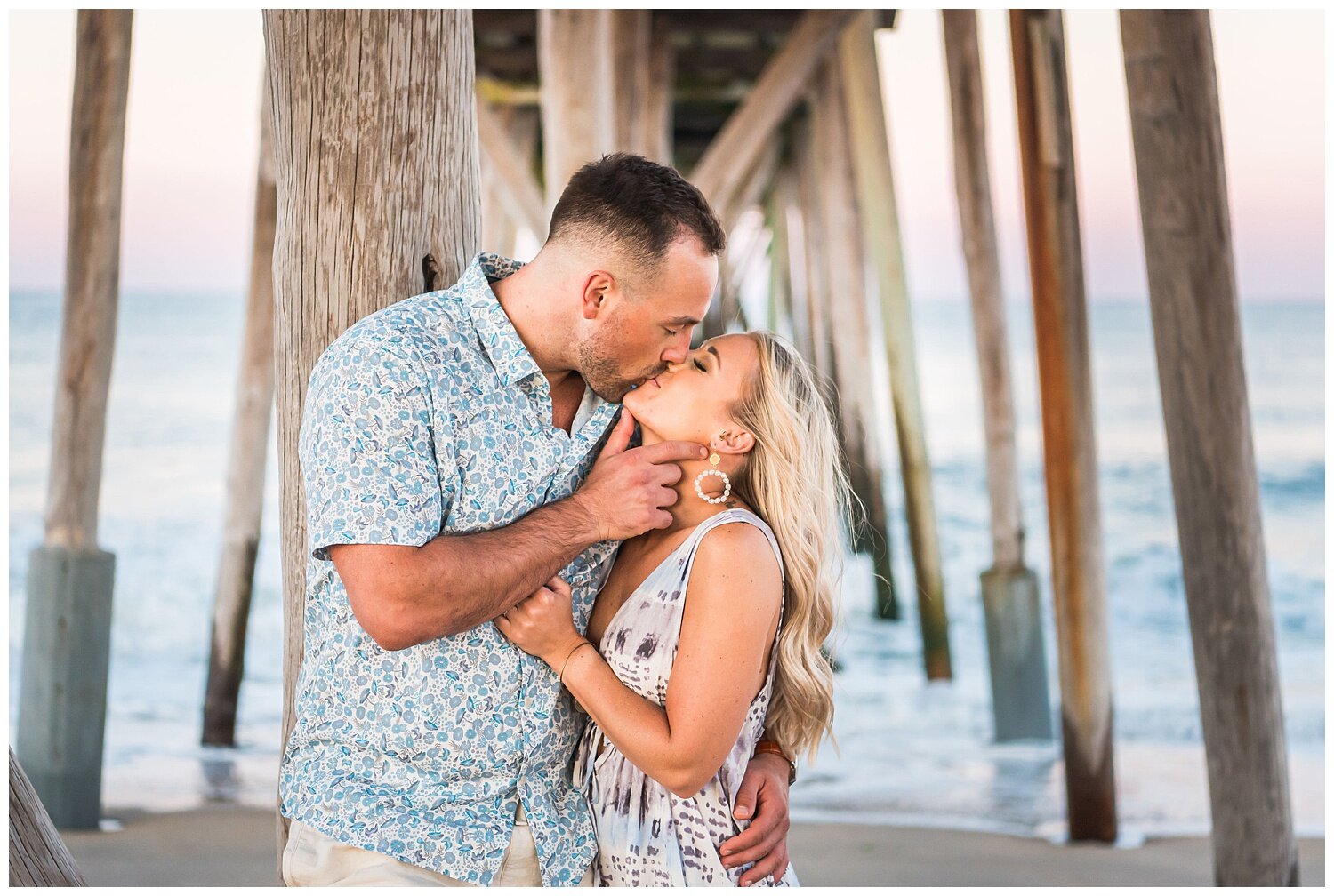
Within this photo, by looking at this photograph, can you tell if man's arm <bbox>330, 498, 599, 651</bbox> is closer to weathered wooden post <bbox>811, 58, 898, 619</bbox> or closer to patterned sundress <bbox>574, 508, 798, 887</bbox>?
patterned sundress <bbox>574, 508, 798, 887</bbox>

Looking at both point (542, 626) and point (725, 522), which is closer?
point (542, 626)

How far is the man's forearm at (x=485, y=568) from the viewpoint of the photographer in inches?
78.5

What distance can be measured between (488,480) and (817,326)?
35.6 feet

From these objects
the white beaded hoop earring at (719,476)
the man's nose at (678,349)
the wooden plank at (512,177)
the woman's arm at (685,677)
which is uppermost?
the wooden plank at (512,177)

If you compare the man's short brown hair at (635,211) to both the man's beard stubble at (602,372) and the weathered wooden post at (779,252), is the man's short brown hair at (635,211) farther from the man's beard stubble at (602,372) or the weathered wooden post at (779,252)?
the weathered wooden post at (779,252)

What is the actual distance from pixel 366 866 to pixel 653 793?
55 cm

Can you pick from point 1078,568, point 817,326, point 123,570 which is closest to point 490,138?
point 1078,568

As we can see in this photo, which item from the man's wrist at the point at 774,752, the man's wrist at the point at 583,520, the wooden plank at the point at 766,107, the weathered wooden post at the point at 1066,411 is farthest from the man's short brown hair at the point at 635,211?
the wooden plank at the point at 766,107

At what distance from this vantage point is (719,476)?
94.2 inches

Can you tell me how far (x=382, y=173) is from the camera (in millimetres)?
2463

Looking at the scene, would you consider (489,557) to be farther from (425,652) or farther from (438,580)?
(425,652)

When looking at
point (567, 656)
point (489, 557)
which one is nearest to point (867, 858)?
point (567, 656)

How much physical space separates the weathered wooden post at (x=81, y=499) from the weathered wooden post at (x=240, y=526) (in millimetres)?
1521

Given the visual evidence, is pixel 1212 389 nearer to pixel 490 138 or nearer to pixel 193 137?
pixel 490 138
